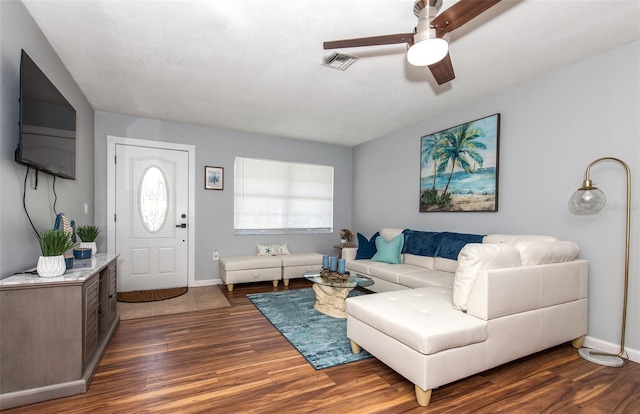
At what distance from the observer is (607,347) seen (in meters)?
2.49

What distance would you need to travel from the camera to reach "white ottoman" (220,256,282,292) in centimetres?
438

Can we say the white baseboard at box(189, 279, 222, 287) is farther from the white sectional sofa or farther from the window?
the white sectional sofa

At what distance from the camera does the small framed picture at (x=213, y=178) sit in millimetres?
4750

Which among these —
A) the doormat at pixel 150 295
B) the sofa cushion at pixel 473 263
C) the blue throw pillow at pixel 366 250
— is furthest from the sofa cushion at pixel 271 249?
the sofa cushion at pixel 473 263

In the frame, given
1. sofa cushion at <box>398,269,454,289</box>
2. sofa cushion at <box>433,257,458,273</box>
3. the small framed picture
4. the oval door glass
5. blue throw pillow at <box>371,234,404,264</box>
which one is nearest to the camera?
sofa cushion at <box>398,269,454,289</box>

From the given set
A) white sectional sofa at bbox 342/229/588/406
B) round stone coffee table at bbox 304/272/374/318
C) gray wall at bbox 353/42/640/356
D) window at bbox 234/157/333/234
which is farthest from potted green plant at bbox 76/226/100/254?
gray wall at bbox 353/42/640/356

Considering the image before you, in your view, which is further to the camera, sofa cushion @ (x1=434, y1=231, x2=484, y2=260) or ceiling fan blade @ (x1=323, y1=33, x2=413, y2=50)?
sofa cushion @ (x1=434, y1=231, x2=484, y2=260)

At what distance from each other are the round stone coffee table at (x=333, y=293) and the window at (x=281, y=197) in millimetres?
2045

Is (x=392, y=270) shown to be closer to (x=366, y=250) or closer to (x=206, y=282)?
(x=366, y=250)

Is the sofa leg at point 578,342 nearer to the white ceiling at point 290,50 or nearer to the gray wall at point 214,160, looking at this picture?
the white ceiling at point 290,50

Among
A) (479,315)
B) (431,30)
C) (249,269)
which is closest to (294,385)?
(479,315)

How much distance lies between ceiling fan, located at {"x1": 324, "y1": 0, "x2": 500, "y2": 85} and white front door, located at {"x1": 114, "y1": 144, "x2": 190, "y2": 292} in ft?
11.7

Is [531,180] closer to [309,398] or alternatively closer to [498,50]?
[498,50]

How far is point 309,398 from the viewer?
6.10 ft
